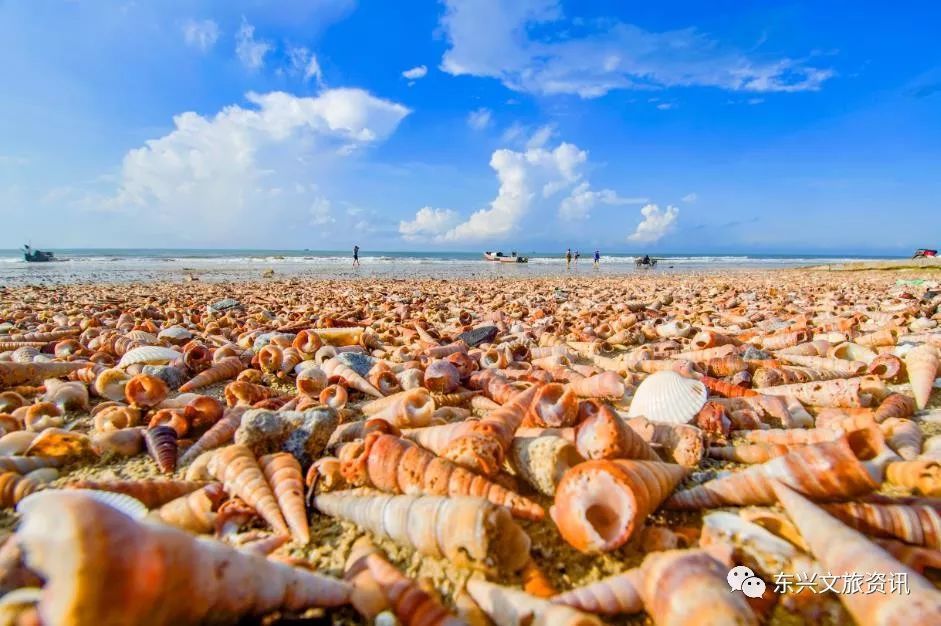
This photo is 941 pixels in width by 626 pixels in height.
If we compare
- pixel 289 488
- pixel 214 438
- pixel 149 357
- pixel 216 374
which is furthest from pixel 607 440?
pixel 149 357

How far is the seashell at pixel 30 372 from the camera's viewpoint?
158 inches

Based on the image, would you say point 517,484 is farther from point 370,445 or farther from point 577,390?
point 577,390

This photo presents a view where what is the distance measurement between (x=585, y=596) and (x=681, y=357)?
378 centimetres

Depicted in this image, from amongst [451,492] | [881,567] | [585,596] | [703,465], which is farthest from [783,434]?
[451,492]

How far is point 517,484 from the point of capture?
2.16m

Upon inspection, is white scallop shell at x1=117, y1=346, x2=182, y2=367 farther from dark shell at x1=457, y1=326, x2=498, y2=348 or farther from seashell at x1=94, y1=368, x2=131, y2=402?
dark shell at x1=457, y1=326, x2=498, y2=348

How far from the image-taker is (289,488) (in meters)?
2.06

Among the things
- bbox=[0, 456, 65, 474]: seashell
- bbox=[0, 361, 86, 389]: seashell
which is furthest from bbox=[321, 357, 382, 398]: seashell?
bbox=[0, 361, 86, 389]: seashell

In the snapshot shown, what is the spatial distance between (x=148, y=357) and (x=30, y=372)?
3.05ft

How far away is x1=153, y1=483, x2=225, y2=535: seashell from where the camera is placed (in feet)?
6.28

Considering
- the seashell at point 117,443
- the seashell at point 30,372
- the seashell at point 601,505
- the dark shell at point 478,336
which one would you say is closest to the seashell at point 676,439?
the seashell at point 601,505

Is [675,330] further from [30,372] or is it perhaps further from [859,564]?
[30,372]

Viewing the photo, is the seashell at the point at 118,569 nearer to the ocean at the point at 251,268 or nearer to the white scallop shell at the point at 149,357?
the white scallop shell at the point at 149,357

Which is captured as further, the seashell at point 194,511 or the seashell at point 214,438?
the seashell at point 214,438
